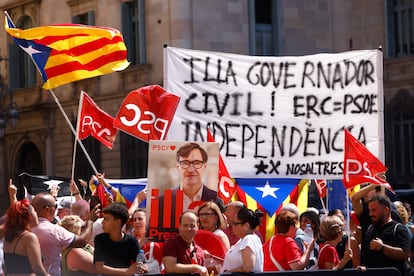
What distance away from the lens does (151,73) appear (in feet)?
95.3

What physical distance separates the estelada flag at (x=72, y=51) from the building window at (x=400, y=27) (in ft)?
49.7

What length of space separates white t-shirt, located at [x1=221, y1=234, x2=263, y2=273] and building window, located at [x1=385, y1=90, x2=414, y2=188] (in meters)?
17.4

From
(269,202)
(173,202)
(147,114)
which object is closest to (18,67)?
(269,202)

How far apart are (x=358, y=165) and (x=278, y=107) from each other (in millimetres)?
1732

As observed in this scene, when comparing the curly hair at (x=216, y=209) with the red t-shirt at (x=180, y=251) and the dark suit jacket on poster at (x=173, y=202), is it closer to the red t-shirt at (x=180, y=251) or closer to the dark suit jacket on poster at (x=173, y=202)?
the dark suit jacket on poster at (x=173, y=202)

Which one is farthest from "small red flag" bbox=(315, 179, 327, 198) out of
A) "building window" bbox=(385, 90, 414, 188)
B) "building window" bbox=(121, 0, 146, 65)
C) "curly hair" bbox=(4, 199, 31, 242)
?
"building window" bbox=(121, 0, 146, 65)

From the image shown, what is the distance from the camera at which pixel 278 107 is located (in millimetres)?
12719

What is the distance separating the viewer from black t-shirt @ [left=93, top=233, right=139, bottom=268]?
932cm

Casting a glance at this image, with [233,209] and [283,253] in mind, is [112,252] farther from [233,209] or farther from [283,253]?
[283,253]

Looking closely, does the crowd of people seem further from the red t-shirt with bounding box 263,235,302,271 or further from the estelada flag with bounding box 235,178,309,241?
the estelada flag with bounding box 235,178,309,241

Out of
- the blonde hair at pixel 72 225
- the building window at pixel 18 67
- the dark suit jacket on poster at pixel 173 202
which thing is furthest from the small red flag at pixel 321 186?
the building window at pixel 18 67

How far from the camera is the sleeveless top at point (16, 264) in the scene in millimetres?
9250

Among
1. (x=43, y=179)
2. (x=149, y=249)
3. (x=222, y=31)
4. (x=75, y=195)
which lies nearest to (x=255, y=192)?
(x=75, y=195)

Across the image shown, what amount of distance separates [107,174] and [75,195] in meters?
16.7
